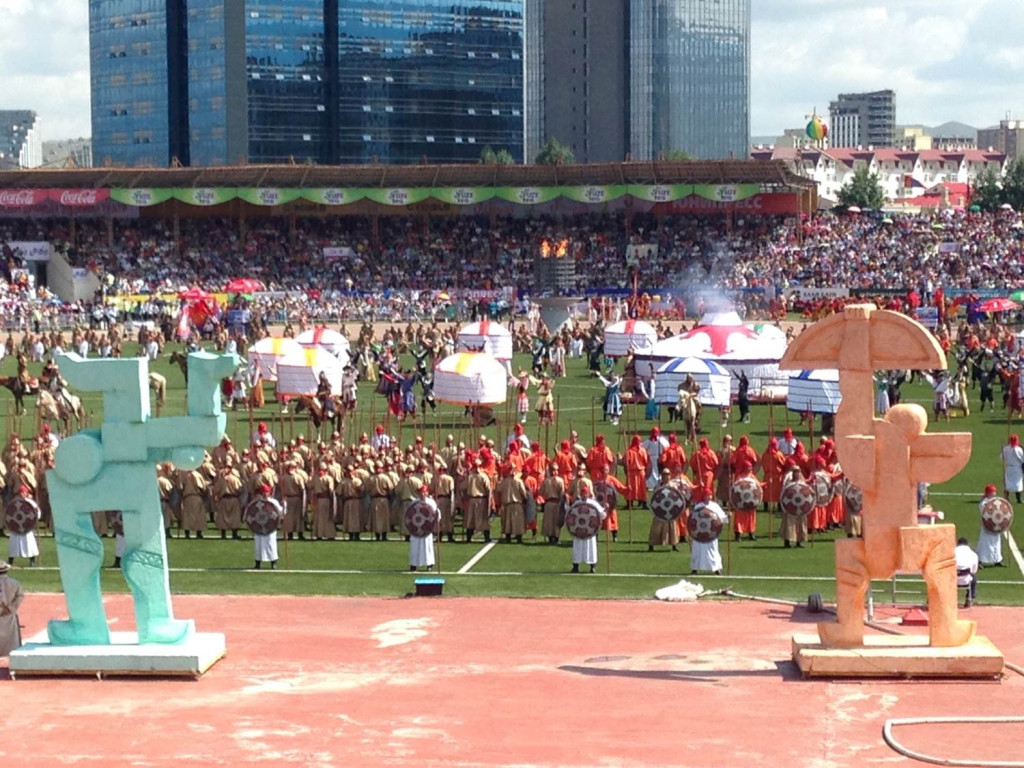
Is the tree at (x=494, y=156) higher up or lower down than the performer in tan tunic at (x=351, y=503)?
higher up

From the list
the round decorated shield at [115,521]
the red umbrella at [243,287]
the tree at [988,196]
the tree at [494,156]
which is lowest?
the round decorated shield at [115,521]

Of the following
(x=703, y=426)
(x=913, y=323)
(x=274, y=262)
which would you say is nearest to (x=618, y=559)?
(x=913, y=323)

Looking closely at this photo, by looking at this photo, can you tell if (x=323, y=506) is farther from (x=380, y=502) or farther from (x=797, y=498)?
(x=797, y=498)

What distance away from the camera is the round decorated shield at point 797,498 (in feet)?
87.8

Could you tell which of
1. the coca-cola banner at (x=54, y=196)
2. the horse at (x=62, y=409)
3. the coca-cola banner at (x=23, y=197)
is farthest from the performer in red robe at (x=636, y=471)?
the coca-cola banner at (x=23, y=197)

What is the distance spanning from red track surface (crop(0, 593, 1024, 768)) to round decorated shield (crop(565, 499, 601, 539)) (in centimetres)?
233

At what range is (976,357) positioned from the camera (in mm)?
47094

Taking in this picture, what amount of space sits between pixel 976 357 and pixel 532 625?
28.0 m

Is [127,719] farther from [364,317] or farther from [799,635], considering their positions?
[364,317]

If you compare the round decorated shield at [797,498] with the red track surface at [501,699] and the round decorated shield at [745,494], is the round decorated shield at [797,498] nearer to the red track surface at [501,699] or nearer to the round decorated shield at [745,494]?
the round decorated shield at [745,494]

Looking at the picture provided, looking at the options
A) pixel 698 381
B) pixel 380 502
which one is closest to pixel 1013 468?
pixel 698 381

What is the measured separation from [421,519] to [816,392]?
→ 1484 centimetres

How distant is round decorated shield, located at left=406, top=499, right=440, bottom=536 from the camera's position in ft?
82.9

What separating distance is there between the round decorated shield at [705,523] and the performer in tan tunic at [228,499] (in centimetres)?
748
